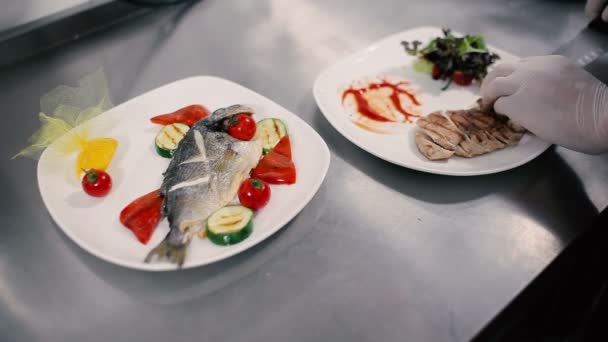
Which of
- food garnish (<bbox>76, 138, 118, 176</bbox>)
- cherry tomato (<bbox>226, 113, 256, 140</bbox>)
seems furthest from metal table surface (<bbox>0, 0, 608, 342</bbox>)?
cherry tomato (<bbox>226, 113, 256, 140</bbox>)

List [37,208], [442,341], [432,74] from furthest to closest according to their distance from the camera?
1. [432,74]
2. [37,208]
3. [442,341]

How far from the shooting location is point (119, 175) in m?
1.34

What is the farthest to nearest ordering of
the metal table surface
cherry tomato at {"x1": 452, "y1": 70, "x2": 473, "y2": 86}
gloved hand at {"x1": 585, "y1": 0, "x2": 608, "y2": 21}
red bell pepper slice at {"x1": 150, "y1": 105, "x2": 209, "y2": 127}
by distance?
gloved hand at {"x1": 585, "y1": 0, "x2": 608, "y2": 21} → cherry tomato at {"x1": 452, "y1": 70, "x2": 473, "y2": 86} → red bell pepper slice at {"x1": 150, "y1": 105, "x2": 209, "y2": 127} → the metal table surface

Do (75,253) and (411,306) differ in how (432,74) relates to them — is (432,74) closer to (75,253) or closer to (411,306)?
(411,306)

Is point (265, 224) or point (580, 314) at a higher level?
point (265, 224)

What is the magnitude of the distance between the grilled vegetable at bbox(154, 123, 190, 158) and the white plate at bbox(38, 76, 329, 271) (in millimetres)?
29

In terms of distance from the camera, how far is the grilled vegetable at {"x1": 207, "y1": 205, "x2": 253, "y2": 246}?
1.11 metres

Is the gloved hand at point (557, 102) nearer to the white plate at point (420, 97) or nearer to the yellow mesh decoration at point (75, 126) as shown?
the white plate at point (420, 97)

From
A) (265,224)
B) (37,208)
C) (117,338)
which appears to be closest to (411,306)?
(265,224)

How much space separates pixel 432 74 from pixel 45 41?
152cm

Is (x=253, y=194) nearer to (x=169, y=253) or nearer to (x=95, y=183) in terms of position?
(x=169, y=253)

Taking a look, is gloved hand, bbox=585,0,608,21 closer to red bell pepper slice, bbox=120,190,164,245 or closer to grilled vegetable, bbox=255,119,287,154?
grilled vegetable, bbox=255,119,287,154

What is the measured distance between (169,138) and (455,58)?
1092 millimetres

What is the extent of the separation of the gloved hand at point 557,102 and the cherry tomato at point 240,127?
0.78 m
